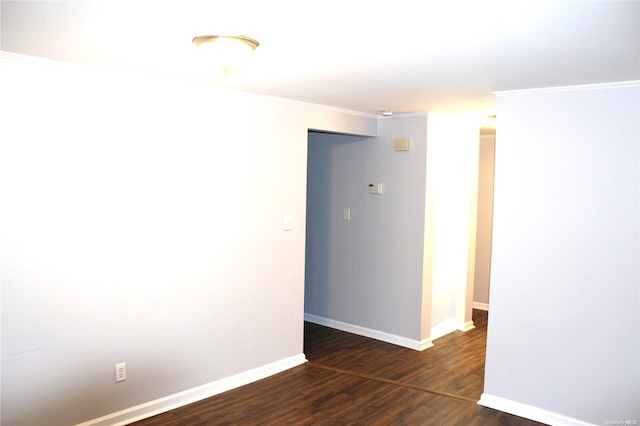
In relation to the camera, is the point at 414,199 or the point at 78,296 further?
the point at 414,199

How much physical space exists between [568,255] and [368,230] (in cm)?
224

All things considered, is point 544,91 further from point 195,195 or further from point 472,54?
point 195,195

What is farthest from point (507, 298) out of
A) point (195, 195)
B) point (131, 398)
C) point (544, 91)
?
point (131, 398)

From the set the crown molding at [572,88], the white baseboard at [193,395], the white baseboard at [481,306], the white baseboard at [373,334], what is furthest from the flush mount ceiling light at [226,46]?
the white baseboard at [481,306]

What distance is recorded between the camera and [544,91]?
11.4 feet

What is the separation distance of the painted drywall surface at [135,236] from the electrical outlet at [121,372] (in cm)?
4

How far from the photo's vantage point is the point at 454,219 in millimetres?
5727

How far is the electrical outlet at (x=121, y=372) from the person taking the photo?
10.9 feet

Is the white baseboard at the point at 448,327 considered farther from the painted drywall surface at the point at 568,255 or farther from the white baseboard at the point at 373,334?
the painted drywall surface at the point at 568,255

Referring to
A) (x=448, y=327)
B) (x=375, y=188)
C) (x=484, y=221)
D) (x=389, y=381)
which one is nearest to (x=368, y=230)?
(x=375, y=188)

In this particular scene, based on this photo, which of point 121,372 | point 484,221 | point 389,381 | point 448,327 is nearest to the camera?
point 121,372

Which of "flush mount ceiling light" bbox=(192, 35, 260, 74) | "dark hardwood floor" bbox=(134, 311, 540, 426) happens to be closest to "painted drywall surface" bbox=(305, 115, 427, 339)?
"dark hardwood floor" bbox=(134, 311, 540, 426)

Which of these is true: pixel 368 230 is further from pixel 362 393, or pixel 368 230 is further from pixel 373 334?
pixel 362 393

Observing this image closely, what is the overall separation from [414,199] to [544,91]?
5.87 feet
